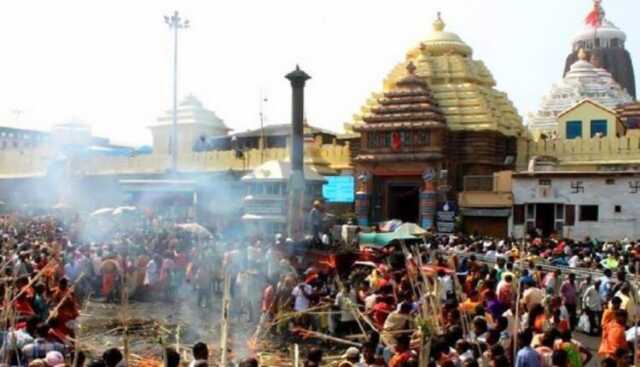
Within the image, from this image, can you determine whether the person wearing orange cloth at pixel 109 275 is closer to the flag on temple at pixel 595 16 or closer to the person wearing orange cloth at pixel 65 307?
the person wearing orange cloth at pixel 65 307

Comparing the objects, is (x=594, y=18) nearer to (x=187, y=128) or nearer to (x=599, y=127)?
(x=599, y=127)

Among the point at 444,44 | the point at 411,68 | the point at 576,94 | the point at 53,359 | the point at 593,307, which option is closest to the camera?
the point at 53,359

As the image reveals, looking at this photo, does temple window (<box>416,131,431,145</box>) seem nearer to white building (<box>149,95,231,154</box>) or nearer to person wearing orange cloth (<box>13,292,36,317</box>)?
white building (<box>149,95,231,154</box>)

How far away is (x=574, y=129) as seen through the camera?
33.0 metres

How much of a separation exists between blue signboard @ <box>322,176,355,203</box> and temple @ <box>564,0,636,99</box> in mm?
26128

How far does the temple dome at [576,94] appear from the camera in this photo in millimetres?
→ 41781

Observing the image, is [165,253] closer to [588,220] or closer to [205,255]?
[205,255]

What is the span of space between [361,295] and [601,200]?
15007 mm

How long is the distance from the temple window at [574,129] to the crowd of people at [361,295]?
1276 cm

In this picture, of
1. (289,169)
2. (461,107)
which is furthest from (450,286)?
(461,107)

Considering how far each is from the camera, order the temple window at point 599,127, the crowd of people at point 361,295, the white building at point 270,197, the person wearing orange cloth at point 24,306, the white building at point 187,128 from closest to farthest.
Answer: the crowd of people at point 361,295, the person wearing orange cloth at point 24,306, the white building at point 270,197, the temple window at point 599,127, the white building at point 187,128

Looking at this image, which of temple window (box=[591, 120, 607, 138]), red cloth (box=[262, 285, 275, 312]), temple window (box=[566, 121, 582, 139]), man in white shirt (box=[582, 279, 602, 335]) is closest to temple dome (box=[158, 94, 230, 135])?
temple window (box=[566, 121, 582, 139])

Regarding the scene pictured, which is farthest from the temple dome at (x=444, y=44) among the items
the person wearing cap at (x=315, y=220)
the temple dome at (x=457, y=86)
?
the person wearing cap at (x=315, y=220)

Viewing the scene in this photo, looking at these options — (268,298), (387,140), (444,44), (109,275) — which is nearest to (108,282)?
(109,275)
